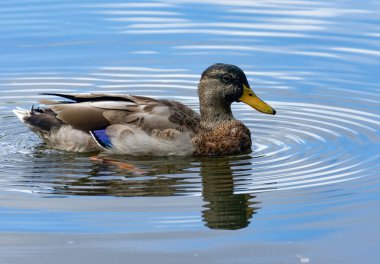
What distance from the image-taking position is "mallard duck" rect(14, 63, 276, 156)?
1370cm

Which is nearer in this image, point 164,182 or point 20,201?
point 20,201

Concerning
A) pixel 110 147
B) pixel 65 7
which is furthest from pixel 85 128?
pixel 65 7

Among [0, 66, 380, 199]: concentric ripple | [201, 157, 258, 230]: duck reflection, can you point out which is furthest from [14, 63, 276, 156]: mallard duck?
[201, 157, 258, 230]: duck reflection

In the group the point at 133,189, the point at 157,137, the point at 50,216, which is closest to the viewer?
the point at 50,216

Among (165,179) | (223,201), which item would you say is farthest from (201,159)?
(223,201)

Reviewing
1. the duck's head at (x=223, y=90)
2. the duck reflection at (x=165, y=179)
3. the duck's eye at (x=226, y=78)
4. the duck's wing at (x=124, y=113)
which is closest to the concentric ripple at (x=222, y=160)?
the duck reflection at (x=165, y=179)

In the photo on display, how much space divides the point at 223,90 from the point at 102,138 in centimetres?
155

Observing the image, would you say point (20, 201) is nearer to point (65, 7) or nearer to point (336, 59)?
point (336, 59)

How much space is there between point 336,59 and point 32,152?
212 inches

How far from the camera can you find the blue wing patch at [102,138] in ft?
45.5

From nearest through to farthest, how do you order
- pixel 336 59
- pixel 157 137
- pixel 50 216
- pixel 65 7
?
pixel 50 216 < pixel 157 137 < pixel 336 59 < pixel 65 7

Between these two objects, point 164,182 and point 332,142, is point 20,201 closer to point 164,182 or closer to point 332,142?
point 164,182

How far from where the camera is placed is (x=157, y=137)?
13672 mm

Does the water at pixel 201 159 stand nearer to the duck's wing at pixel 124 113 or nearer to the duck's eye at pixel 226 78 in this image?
the duck's wing at pixel 124 113
